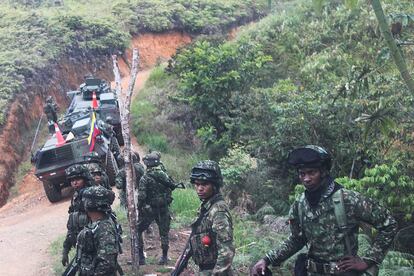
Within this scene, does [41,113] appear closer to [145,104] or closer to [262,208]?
[145,104]

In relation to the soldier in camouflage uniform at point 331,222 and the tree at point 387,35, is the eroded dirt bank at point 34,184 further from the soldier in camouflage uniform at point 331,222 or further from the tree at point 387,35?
the tree at point 387,35

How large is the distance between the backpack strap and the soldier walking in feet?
3.01

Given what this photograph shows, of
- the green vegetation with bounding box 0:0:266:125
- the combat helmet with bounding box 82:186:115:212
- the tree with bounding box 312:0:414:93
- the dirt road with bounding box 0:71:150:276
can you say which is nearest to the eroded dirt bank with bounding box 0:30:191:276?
the dirt road with bounding box 0:71:150:276

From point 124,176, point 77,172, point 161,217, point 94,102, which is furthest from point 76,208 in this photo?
point 94,102

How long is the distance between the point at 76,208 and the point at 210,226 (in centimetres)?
233

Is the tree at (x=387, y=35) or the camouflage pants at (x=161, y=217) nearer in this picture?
the tree at (x=387, y=35)

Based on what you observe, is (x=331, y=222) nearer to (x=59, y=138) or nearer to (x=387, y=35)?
(x=387, y=35)

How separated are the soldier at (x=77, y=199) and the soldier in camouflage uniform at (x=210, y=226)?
1.77 metres

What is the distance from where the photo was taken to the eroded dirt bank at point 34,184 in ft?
30.9

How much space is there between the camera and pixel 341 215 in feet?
11.9

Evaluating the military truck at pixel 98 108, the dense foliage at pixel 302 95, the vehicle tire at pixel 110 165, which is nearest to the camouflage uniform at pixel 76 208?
the dense foliage at pixel 302 95

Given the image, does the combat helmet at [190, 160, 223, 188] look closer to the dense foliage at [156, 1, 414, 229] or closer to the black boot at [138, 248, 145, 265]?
the dense foliage at [156, 1, 414, 229]

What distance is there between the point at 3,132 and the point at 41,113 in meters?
3.11

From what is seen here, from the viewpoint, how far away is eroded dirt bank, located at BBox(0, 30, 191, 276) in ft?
30.9
